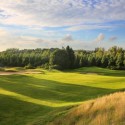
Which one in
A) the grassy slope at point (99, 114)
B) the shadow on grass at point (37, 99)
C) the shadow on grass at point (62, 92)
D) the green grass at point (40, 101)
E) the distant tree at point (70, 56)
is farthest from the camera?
the distant tree at point (70, 56)

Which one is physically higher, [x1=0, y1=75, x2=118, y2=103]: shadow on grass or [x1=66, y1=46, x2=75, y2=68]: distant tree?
[x1=66, y1=46, x2=75, y2=68]: distant tree

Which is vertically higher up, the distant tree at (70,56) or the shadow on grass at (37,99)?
the distant tree at (70,56)

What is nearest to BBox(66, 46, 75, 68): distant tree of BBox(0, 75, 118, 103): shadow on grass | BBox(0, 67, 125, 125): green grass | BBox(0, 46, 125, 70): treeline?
BBox(0, 46, 125, 70): treeline

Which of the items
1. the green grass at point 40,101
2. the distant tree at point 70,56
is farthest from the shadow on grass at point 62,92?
the distant tree at point 70,56

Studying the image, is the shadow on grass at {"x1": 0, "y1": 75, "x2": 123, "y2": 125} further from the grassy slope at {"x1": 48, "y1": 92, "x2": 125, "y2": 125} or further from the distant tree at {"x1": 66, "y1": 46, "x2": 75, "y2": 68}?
the distant tree at {"x1": 66, "y1": 46, "x2": 75, "y2": 68}

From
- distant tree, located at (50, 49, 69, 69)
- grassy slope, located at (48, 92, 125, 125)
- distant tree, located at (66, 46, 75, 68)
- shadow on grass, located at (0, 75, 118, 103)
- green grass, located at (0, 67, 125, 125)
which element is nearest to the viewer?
grassy slope, located at (48, 92, 125, 125)

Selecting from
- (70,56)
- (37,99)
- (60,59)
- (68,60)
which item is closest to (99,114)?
(37,99)

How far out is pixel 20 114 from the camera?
21531 mm

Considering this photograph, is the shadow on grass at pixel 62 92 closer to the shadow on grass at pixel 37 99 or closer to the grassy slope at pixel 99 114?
the shadow on grass at pixel 37 99

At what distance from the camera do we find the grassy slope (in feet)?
45.2

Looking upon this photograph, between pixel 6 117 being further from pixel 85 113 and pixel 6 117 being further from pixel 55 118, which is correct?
pixel 85 113

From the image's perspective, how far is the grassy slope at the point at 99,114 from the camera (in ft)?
45.2

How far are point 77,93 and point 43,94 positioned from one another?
3.30 m

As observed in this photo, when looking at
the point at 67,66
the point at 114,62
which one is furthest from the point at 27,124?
the point at 114,62
